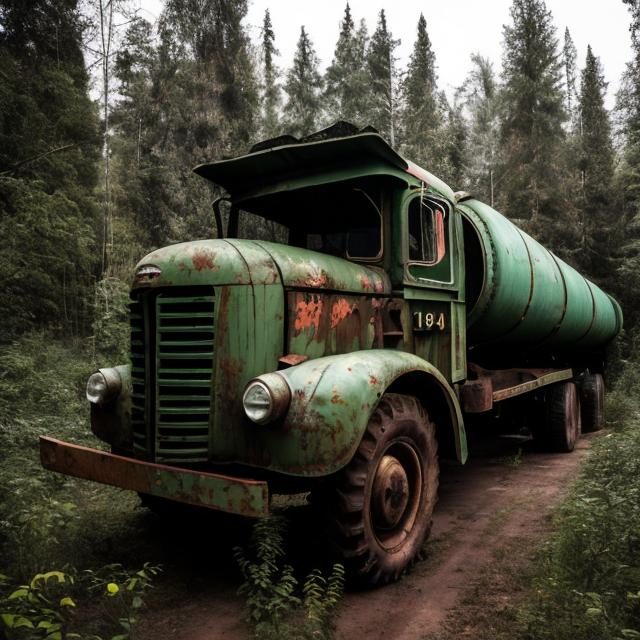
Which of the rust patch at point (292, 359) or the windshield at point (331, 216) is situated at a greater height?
the windshield at point (331, 216)

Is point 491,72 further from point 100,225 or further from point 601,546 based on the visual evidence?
point 601,546

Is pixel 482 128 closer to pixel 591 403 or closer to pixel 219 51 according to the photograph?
pixel 219 51

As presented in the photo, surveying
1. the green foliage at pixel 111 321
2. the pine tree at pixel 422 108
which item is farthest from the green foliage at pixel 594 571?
the pine tree at pixel 422 108

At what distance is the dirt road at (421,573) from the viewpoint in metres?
2.95

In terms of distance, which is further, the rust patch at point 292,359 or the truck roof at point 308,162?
the truck roof at point 308,162

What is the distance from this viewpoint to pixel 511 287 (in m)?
5.64

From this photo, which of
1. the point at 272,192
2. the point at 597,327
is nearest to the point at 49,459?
the point at 272,192

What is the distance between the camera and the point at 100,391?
3.77 meters

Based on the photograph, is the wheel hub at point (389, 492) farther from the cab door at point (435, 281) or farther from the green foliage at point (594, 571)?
the cab door at point (435, 281)

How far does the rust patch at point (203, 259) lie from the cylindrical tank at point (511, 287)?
125 inches

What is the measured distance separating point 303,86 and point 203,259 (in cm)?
2622

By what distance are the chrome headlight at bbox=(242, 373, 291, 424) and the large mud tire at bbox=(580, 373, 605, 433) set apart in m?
8.24

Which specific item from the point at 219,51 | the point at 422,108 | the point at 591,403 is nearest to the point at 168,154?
the point at 219,51

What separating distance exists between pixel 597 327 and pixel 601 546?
625 cm
